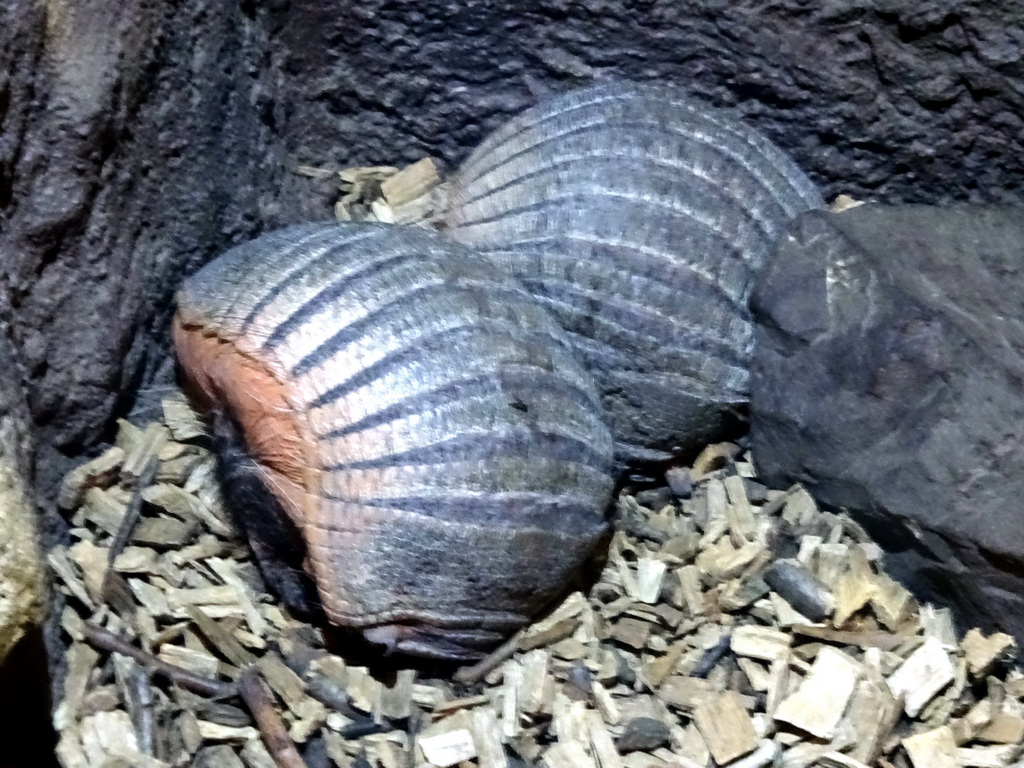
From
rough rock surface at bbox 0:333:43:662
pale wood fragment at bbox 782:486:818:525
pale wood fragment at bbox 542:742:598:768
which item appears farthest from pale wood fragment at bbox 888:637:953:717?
rough rock surface at bbox 0:333:43:662

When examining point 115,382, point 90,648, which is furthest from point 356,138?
point 90,648

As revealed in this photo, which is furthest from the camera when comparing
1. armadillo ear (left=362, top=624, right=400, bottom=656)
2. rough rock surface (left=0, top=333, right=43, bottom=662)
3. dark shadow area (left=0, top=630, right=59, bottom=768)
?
armadillo ear (left=362, top=624, right=400, bottom=656)

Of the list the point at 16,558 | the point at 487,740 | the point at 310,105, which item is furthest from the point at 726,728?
the point at 310,105

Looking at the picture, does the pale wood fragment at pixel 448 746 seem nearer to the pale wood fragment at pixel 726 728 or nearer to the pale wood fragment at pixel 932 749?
the pale wood fragment at pixel 726 728

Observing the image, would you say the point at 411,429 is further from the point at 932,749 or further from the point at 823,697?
the point at 932,749

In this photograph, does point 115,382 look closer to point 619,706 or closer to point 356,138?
point 356,138

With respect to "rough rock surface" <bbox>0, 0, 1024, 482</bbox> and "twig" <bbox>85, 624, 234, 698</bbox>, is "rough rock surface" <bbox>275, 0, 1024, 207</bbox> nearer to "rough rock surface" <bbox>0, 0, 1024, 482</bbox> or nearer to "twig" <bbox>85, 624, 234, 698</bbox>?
"rough rock surface" <bbox>0, 0, 1024, 482</bbox>
